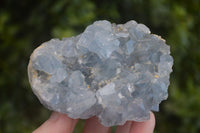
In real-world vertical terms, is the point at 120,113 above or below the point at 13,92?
above

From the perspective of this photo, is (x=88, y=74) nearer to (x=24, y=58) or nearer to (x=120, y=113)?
(x=120, y=113)

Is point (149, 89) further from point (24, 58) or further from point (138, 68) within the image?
point (24, 58)

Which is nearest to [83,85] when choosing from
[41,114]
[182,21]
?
[41,114]

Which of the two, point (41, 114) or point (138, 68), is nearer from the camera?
point (138, 68)

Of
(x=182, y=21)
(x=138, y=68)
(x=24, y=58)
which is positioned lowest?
(x=24, y=58)

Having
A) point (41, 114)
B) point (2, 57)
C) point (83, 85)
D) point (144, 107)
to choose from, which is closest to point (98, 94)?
point (83, 85)

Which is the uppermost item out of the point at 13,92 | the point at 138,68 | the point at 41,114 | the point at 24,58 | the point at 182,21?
the point at 138,68
